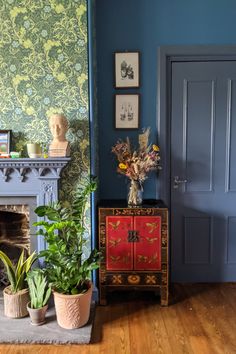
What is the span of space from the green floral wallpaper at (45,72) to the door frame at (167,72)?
74 centimetres

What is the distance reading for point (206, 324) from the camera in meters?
2.44

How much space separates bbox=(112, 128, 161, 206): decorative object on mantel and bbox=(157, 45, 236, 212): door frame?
0.21 meters

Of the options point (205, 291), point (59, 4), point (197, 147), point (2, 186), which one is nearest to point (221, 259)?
Result: point (205, 291)

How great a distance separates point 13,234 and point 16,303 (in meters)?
0.67

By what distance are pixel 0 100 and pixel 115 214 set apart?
1315 millimetres

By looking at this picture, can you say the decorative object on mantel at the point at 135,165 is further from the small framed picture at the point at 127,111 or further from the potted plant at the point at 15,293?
the potted plant at the point at 15,293

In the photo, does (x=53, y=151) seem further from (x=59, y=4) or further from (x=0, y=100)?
(x=59, y=4)

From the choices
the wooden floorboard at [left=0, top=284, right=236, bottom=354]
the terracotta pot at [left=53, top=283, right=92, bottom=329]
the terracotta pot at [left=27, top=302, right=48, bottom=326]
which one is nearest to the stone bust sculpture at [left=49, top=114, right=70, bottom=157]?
the terracotta pot at [left=53, top=283, right=92, bottom=329]

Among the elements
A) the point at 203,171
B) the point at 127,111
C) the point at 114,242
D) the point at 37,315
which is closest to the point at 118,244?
the point at 114,242

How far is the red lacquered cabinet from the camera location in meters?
2.66

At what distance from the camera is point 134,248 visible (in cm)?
268

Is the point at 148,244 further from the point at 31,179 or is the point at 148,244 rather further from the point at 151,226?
the point at 31,179

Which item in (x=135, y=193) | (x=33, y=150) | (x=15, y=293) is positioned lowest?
(x=15, y=293)

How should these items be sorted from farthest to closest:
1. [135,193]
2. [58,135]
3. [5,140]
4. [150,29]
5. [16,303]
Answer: [150,29] < [135,193] < [5,140] < [58,135] < [16,303]
